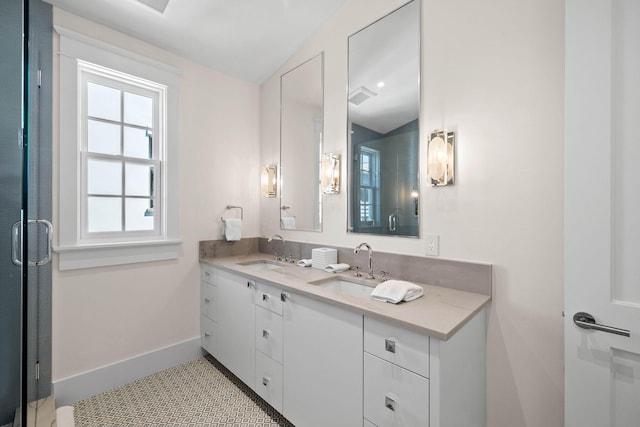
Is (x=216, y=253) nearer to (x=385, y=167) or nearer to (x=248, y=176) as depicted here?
(x=248, y=176)

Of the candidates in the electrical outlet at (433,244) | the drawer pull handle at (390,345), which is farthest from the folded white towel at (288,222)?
the drawer pull handle at (390,345)

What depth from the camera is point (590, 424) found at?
1.11m

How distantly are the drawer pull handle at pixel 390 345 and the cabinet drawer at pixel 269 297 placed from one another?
0.78 m

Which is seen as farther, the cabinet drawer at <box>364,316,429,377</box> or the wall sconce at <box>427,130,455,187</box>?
the wall sconce at <box>427,130,455,187</box>

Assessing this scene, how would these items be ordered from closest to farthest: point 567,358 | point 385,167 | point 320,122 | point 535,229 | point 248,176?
1. point 567,358
2. point 535,229
3. point 385,167
4. point 320,122
5. point 248,176

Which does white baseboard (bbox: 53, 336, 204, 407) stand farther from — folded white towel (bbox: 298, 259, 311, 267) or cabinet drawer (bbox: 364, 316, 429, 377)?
cabinet drawer (bbox: 364, 316, 429, 377)

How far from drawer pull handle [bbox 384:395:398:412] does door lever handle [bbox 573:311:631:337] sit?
0.80 meters

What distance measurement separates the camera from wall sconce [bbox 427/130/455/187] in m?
1.67

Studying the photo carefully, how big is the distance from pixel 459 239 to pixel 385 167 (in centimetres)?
68

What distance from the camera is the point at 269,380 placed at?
1.87 meters

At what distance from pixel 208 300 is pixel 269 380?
1016 millimetres

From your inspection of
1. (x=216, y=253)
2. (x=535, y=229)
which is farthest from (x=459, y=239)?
(x=216, y=253)

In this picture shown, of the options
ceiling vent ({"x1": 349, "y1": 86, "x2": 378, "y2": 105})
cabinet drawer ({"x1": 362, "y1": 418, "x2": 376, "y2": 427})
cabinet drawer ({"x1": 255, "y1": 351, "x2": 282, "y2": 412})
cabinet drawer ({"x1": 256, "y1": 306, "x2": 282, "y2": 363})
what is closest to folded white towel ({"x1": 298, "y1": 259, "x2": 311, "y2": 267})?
cabinet drawer ({"x1": 256, "y1": 306, "x2": 282, "y2": 363})

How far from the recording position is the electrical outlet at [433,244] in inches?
68.5
